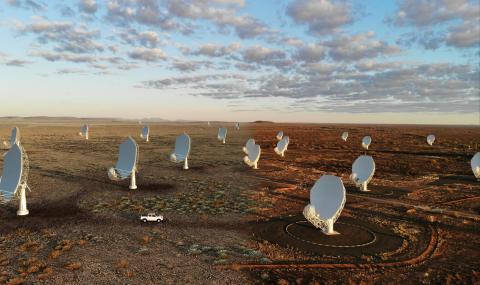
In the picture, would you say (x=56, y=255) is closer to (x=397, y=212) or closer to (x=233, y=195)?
(x=233, y=195)

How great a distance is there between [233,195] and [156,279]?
16.2m

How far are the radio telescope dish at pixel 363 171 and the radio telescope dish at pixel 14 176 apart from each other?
26.3 m

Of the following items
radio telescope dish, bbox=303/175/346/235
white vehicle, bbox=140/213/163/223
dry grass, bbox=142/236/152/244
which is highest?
radio telescope dish, bbox=303/175/346/235

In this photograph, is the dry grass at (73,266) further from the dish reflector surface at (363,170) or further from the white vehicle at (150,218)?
the dish reflector surface at (363,170)

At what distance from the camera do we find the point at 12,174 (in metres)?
23.2

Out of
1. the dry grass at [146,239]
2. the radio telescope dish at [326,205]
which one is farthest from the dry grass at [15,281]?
the radio telescope dish at [326,205]

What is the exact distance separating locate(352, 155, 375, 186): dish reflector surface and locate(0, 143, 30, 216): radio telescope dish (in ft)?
86.6

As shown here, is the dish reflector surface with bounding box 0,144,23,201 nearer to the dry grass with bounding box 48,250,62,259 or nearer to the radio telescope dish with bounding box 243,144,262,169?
the dry grass with bounding box 48,250,62,259

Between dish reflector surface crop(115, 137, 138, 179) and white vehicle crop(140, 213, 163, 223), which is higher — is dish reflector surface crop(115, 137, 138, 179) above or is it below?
above

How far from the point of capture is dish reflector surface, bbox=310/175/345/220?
800 inches

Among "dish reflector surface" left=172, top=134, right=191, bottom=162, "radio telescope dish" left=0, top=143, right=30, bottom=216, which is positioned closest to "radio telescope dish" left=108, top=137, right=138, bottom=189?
"radio telescope dish" left=0, top=143, right=30, bottom=216

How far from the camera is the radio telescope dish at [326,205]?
67.2ft

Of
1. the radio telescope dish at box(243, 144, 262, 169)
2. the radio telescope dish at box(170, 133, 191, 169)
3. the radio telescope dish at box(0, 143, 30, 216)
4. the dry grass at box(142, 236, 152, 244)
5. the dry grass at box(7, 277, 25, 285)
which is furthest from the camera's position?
the radio telescope dish at box(243, 144, 262, 169)

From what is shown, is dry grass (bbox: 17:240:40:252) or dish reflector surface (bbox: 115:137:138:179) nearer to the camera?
dry grass (bbox: 17:240:40:252)
